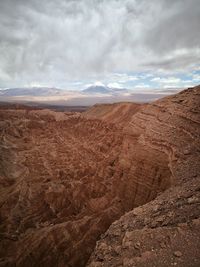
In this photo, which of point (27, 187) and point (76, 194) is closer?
point (76, 194)

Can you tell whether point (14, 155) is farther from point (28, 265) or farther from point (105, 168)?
point (28, 265)

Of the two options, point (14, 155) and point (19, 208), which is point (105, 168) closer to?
point (19, 208)

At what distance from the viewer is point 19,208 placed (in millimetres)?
15805

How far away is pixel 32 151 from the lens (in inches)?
1164

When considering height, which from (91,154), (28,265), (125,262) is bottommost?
(28,265)

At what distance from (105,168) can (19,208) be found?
679cm

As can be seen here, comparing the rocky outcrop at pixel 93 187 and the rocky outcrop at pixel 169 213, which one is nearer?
the rocky outcrop at pixel 169 213

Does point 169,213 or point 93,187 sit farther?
point 93,187

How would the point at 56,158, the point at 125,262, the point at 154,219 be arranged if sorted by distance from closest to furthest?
the point at 125,262 < the point at 154,219 < the point at 56,158

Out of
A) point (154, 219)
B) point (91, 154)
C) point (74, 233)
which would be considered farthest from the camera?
point (91, 154)

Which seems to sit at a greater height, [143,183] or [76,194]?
[143,183]

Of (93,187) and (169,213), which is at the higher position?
(169,213)

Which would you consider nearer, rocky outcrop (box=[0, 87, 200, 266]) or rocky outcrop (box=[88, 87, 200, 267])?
rocky outcrop (box=[88, 87, 200, 267])

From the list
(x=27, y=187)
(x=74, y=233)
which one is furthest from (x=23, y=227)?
(x=27, y=187)
